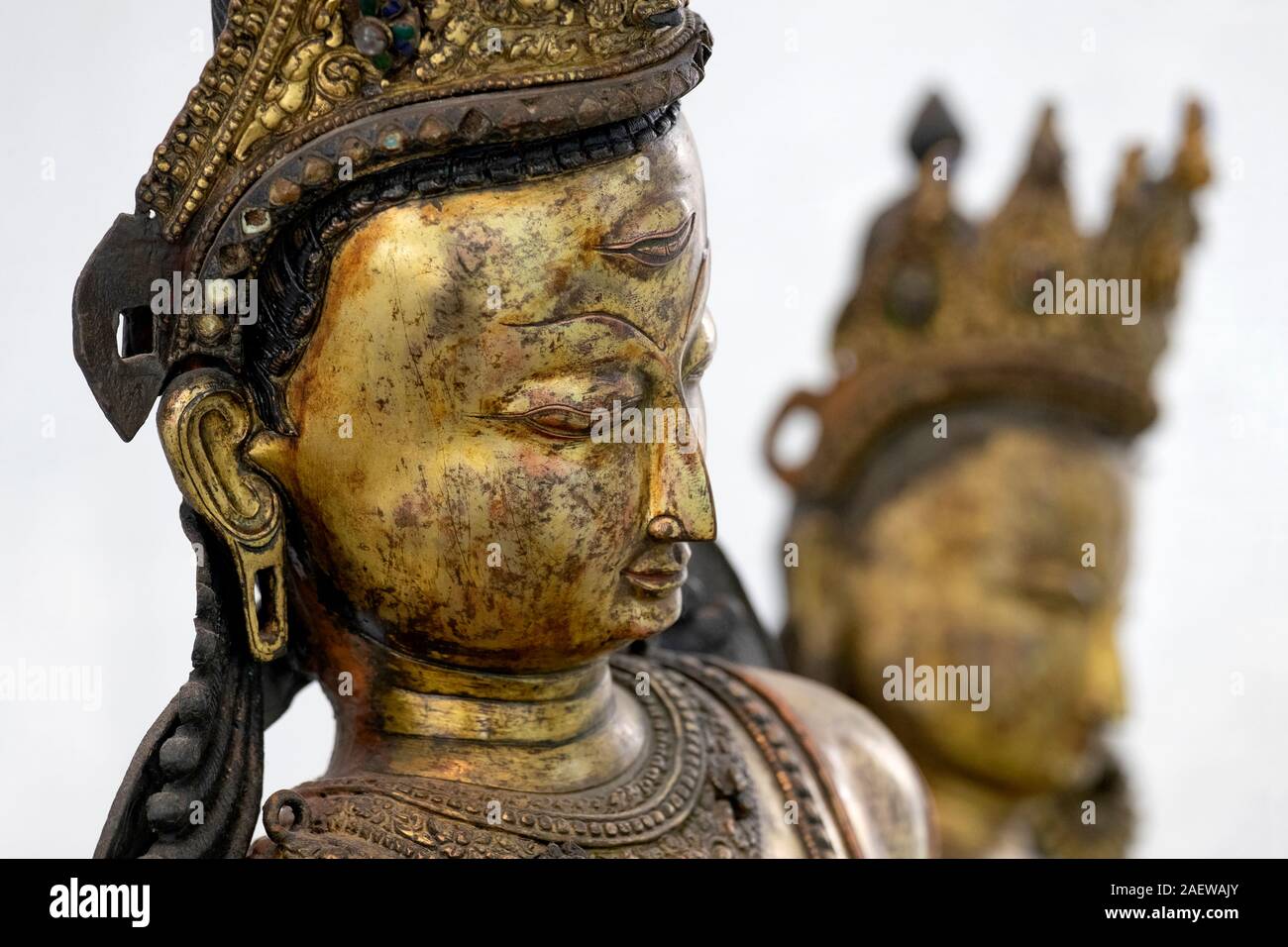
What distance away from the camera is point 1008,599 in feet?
15.2

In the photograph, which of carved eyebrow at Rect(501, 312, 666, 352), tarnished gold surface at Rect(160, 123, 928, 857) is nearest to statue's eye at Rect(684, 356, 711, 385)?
tarnished gold surface at Rect(160, 123, 928, 857)

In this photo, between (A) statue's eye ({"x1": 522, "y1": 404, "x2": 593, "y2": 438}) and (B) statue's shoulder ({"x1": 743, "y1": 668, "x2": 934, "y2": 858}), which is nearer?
(A) statue's eye ({"x1": 522, "y1": 404, "x2": 593, "y2": 438})

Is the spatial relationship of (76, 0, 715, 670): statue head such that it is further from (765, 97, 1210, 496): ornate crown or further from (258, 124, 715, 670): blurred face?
(765, 97, 1210, 496): ornate crown

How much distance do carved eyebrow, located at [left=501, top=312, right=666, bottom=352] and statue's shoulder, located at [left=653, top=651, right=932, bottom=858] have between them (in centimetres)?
66

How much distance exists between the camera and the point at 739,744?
3002mm

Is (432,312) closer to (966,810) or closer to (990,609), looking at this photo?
(990,609)

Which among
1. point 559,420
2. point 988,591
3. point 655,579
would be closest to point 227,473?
point 559,420

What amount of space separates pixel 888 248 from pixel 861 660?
0.85 m

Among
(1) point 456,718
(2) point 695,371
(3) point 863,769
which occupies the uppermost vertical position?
(2) point 695,371

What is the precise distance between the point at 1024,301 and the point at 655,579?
221 cm

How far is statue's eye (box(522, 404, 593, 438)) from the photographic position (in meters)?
2.55

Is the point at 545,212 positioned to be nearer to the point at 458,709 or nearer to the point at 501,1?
the point at 501,1

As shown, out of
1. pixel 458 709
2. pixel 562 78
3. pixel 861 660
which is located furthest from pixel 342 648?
pixel 861 660

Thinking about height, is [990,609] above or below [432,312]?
below
